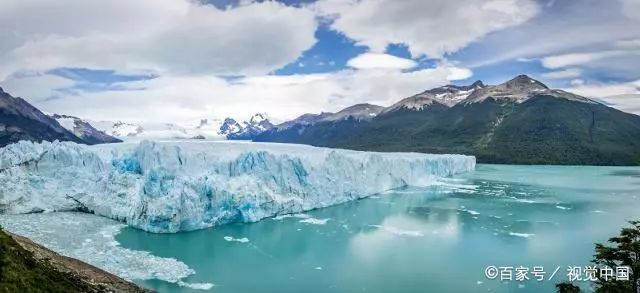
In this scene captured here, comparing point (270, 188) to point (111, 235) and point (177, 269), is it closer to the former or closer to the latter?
point (111, 235)

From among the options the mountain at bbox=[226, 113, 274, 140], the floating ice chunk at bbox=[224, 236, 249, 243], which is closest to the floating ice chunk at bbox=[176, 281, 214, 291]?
the floating ice chunk at bbox=[224, 236, 249, 243]

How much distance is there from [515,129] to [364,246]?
67668 mm

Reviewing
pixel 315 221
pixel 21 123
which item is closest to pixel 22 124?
pixel 21 123

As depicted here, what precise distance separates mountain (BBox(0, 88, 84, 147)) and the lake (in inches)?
1836

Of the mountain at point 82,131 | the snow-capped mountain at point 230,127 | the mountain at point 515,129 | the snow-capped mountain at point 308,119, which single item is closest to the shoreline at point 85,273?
the mountain at point 515,129

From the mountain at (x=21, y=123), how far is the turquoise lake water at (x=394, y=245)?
47.8 meters

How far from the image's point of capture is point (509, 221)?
60.5ft

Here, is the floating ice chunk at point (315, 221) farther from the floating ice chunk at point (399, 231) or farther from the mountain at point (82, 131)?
the mountain at point (82, 131)

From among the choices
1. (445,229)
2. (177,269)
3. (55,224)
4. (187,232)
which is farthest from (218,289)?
(445,229)

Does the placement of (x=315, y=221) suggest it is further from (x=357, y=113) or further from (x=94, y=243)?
(x=357, y=113)

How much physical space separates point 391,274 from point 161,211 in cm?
777

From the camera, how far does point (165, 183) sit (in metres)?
15.9

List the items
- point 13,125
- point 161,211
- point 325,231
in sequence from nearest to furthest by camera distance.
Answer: point 161,211, point 325,231, point 13,125

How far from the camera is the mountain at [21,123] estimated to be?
181ft
